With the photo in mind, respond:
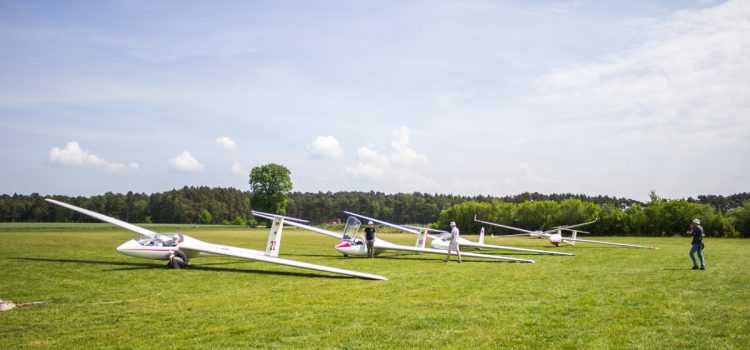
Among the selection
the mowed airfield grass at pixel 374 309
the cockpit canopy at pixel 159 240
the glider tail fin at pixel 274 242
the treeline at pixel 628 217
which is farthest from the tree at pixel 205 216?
the mowed airfield grass at pixel 374 309

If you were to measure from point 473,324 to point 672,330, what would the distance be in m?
2.63

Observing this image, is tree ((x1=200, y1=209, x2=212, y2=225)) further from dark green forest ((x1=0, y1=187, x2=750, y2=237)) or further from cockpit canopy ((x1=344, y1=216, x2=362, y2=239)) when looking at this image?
cockpit canopy ((x1=344, y1=216, x2=362, y2=239))

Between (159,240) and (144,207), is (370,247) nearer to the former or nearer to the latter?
(159,240)

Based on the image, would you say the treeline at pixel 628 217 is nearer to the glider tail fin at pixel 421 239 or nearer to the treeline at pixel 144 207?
the glider tail fin at pixel 421 239

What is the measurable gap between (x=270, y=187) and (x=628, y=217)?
52.0 m

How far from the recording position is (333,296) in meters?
10.2

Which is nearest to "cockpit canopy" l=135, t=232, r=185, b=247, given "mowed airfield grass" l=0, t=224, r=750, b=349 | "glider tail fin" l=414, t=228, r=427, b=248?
"mowed airfield grass" l=0, t=224, r=750, b=349

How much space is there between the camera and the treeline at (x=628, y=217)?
55.8m

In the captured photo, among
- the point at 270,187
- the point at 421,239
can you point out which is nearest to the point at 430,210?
the point at 270,187

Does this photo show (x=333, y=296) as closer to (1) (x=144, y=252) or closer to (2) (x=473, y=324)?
(2) (x=473, y=324)

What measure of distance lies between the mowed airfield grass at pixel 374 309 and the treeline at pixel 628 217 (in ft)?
162

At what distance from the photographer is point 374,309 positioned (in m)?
8.58

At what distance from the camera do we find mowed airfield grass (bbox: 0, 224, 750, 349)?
6457mm

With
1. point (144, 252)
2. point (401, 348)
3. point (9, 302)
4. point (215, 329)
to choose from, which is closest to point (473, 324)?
point (401, 348)
